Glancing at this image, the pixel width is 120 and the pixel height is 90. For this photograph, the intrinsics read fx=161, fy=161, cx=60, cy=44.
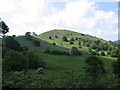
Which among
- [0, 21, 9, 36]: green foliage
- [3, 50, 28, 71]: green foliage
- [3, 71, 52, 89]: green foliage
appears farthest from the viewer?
[0, 21, 9, 36]: green foliage

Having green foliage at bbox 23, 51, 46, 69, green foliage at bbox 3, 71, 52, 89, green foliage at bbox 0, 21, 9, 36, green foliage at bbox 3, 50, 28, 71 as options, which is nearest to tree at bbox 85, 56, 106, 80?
green foliage at bbox 3, 71, 52, 89

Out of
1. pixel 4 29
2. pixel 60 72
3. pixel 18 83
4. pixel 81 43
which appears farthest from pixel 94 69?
pixel 81 43

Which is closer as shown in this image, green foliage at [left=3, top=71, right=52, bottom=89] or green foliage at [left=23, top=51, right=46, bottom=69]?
green foliage at [left=3, top=71, right=52, bottom=89]

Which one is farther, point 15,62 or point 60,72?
point 60,72

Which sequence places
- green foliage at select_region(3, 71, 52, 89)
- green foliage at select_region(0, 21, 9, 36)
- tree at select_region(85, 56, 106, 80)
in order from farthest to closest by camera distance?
green foliage at select_region(0, 21, 9, 36) → tree at select_region(85, 56, 106, 80) → green foliage at select_region(3, 71, 52, 89)

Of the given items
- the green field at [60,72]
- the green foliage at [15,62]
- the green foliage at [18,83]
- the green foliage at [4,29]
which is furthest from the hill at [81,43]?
the green foliage at [18,83]

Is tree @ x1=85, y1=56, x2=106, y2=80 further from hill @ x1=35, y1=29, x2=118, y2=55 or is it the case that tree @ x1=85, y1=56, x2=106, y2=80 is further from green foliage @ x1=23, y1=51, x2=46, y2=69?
hill @ x1=35, y1=29, x2=118, y2=55

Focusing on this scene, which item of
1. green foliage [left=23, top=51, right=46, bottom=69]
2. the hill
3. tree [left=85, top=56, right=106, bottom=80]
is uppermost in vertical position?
the hill

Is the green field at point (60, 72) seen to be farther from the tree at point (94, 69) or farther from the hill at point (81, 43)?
the hill at point (81, 43)

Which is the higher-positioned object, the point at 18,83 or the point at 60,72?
the point at 18,83

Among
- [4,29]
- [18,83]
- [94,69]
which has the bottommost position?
[18,83]

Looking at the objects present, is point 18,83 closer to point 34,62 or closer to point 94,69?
point 94,69

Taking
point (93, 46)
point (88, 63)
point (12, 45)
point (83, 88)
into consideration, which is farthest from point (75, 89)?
point (93, 46)

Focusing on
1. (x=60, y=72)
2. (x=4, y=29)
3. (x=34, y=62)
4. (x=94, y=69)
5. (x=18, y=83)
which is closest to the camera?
(x=18, y=83)
